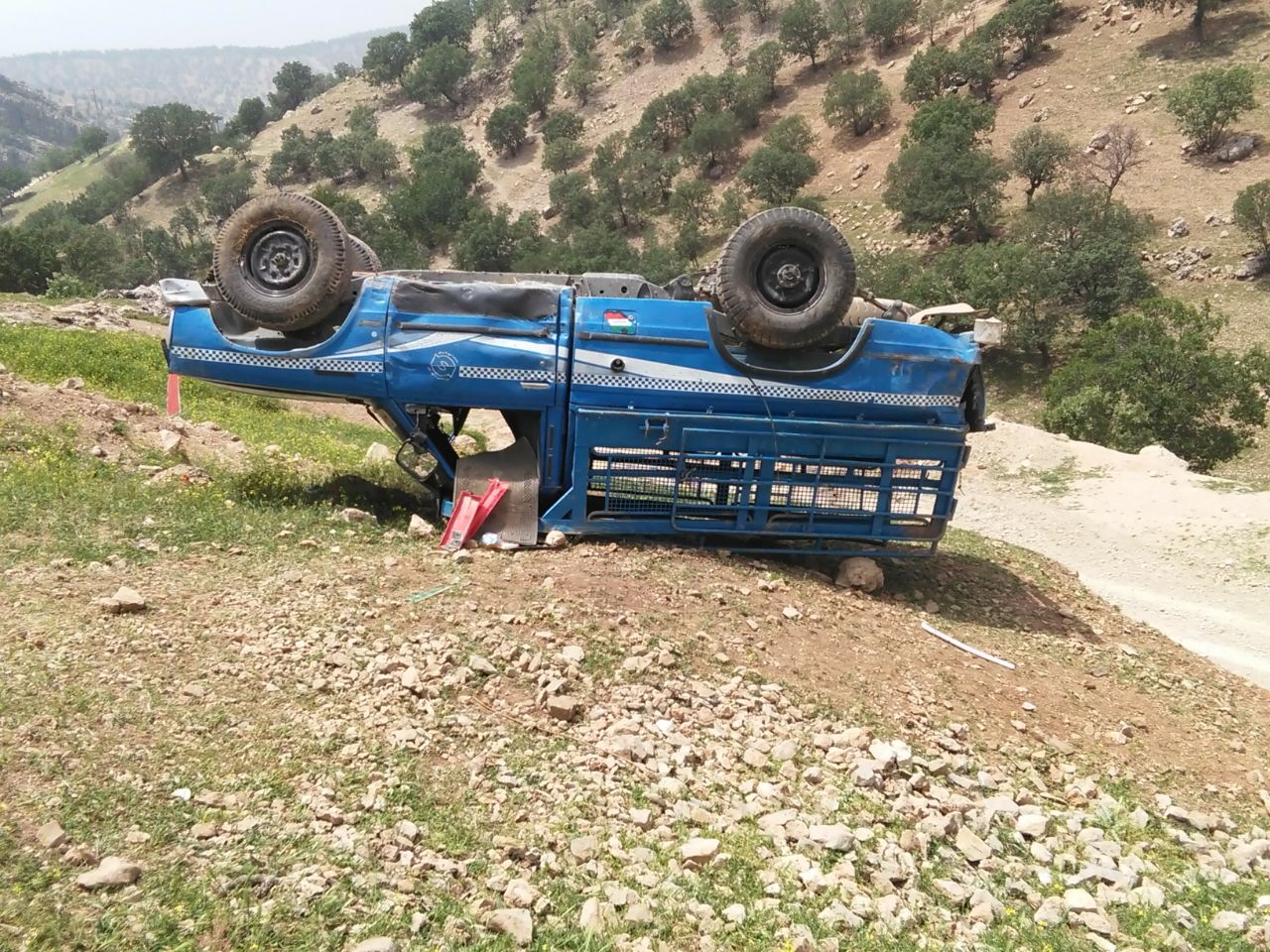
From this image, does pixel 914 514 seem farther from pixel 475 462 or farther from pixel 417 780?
pixel 417 780

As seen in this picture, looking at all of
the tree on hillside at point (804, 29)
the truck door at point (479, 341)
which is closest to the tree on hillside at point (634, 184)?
the tree on hillside at point (804, 29)

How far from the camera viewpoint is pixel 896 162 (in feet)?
139

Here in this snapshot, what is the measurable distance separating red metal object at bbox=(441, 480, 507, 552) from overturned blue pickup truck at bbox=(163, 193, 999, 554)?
143 millimetres

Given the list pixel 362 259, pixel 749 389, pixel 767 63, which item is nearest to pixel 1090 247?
pixel 749 389

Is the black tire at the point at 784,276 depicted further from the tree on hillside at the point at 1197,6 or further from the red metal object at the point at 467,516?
the tree on hillside at the point at 1197,6

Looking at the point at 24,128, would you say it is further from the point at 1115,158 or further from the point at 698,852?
the point at 698,852

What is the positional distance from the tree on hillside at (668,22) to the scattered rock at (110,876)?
7541 centimetres

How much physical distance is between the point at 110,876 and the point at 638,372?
4.52m

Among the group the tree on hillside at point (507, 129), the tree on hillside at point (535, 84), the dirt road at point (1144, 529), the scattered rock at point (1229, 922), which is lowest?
the dirt road at point (1144, 529)

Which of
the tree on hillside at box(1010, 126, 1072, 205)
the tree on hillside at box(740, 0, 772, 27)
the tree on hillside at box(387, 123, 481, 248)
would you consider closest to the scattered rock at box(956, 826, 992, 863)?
the tree on hillside at box(1010, 126, 1072, 205)

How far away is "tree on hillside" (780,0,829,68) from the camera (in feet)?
192

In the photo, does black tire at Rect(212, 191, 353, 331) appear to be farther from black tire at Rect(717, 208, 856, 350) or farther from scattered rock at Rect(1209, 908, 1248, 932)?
scattered rock at Rect(1209, 908, 1248, 932)

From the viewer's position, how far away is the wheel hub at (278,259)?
670cm

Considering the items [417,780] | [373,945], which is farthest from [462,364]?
[373,945]
